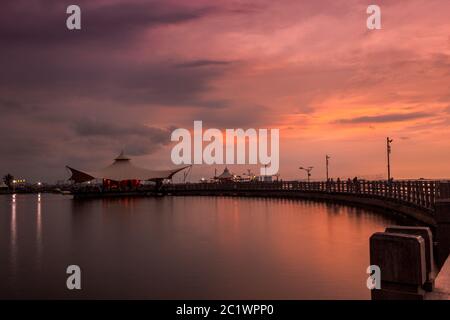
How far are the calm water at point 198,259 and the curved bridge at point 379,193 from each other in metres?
1.99

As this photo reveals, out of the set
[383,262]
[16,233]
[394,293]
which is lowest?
[16,233]

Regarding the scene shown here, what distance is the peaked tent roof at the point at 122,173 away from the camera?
A: 10425 cm

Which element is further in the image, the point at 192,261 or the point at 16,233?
the point at 16,233

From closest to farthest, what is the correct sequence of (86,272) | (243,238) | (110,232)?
(86,272)
(243,238)
(110,232)

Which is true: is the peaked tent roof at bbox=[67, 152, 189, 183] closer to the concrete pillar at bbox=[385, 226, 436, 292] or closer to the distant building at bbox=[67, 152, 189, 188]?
the distant building at bbox=[67, 152, 189, 188]

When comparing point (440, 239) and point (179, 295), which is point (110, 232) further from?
point (440, 239)

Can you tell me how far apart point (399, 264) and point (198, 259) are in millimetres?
14316

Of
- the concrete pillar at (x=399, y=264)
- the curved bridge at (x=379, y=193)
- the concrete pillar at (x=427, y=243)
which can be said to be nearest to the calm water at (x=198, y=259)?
the curved bridge at (x=379, y=193)

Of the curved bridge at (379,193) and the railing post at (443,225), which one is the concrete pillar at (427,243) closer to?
the railing post at (443,225)

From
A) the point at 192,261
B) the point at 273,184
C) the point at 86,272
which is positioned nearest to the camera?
the point at 86,272

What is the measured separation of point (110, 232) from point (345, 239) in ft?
52.3

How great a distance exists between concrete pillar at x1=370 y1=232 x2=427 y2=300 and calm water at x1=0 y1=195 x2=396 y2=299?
6.73 m
